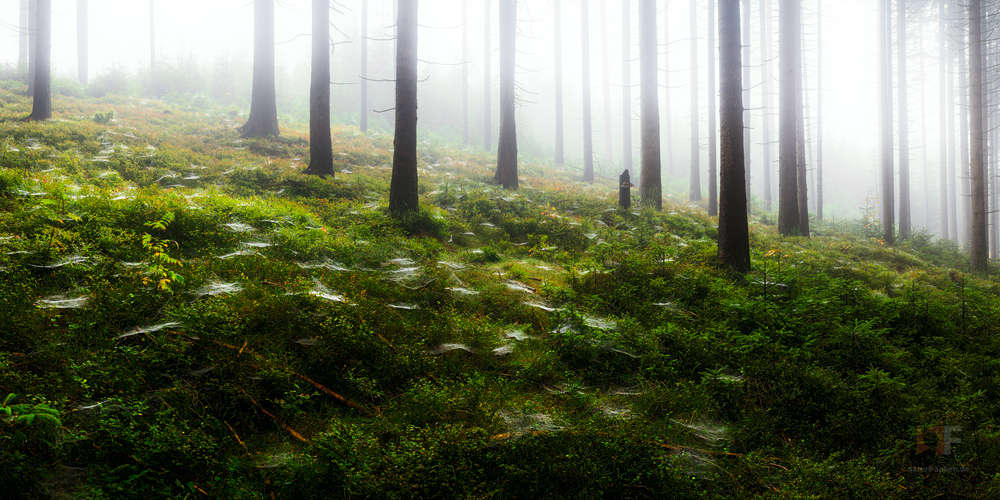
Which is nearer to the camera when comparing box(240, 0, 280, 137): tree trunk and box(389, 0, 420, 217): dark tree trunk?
box(389, 0, 420, 217): dark tree trunk

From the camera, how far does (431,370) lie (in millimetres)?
3664

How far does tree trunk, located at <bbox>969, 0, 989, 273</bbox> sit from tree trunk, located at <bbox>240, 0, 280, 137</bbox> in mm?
22279

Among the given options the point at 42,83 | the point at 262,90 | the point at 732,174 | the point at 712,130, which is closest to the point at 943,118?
the point at 712,130

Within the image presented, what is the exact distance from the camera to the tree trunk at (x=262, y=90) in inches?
576

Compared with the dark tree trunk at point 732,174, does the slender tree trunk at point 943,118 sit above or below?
above

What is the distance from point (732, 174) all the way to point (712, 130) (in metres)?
14.0

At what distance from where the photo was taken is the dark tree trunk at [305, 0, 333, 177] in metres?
11.4

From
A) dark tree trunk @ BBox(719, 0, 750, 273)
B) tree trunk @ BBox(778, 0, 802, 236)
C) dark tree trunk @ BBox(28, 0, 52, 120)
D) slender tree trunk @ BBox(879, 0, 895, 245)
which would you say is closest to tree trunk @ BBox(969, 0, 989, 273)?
slender tree trunk @ BBox(879, 0, 895, 245)

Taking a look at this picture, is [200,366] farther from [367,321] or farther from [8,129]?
[8,129]

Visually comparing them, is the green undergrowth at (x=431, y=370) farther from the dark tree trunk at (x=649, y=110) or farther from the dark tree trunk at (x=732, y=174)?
the dark tree trunk at (x=649, y=110)

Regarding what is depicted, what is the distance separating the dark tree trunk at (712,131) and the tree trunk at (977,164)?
728 centimetres

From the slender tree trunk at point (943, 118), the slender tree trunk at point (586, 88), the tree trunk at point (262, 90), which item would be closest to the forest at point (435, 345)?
the tree trunk at point (262, 90)

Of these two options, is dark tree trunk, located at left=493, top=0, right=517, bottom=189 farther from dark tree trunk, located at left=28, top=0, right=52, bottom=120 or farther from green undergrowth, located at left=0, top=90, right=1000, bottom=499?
dark tree trunk, located at left=28, top=0, right=52, bottom=120

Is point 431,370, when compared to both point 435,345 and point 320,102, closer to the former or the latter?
point 435,345
